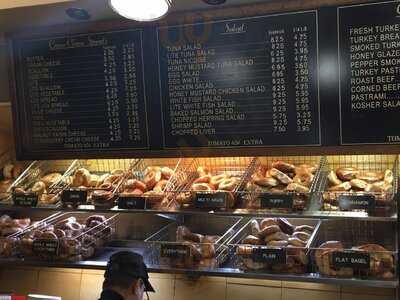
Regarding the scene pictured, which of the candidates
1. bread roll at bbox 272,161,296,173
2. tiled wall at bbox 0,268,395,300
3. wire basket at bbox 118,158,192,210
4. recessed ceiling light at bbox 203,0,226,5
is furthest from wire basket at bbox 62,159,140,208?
recessed ceiling light at bbox 203,0,226,5

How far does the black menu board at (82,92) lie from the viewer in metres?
2.73

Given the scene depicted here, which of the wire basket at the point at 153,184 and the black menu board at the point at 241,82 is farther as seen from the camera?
the wire basket at the point at 153,184

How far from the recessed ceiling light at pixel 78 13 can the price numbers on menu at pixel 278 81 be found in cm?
96

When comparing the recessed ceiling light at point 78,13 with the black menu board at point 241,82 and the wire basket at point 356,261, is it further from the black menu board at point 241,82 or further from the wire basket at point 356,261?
the wire basket at point 356,261

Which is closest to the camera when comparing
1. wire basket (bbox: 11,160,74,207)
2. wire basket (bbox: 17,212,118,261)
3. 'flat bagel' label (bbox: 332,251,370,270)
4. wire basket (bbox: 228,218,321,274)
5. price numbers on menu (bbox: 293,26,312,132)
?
'flat bagel' label (bbox: 332,251,370,270)

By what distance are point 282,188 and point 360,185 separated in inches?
14.6

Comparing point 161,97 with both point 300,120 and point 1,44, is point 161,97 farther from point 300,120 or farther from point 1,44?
point 1,44

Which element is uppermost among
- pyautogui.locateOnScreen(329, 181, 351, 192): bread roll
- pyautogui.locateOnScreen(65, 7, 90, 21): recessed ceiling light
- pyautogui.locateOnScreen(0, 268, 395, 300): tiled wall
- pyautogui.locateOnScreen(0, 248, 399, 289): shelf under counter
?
pyautogui.locateOnScreen(65, 7, 90, 21): recessed ceiling light

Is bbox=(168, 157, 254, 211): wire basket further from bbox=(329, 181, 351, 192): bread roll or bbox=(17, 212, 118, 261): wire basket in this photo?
bbox=(17, 212, 118, 261): wire basket

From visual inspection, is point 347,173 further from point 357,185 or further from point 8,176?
point 8,176

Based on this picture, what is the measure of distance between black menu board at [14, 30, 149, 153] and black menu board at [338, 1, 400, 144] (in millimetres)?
1049

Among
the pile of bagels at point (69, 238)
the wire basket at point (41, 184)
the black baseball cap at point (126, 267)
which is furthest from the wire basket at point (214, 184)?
the wire basket at point (41, 184)

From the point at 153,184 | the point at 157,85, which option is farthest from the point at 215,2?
the point at 153,184

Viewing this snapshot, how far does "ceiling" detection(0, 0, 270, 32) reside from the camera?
247 centimetres
